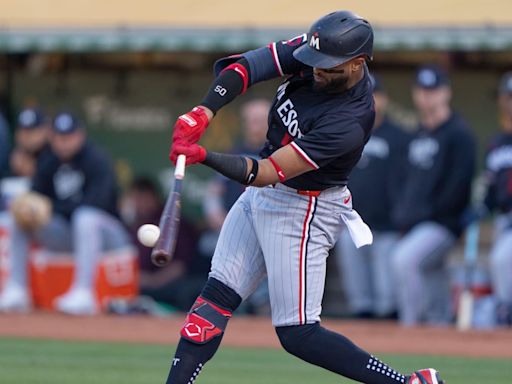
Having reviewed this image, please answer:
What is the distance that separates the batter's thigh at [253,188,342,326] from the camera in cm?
521

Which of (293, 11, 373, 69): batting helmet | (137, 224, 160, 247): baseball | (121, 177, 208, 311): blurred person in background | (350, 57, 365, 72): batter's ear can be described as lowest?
(121, 177, 208, 311): blurred person in background

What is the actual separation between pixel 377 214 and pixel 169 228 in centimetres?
562

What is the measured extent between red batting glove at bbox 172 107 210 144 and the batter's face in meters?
0.52

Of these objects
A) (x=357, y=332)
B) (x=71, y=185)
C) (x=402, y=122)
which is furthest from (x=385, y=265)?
(x=71, y=185)

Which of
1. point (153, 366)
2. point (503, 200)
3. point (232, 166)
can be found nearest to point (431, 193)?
point (503, 200)

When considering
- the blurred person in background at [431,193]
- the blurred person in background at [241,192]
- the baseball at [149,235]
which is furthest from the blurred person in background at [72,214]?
the baseball at [149,235]

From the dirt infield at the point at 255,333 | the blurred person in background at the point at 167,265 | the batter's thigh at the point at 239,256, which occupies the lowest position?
the dirt infield at the point at 255,333

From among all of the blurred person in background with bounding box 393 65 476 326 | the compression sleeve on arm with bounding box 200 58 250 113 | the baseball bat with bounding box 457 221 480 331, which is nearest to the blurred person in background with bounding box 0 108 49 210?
the blurred person in background with bounding box 393 65 476 326

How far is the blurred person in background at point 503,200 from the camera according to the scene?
30.3 feet

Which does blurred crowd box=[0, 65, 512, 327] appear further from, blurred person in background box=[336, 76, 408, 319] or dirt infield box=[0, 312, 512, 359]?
dirt infield box=[0, 312, 512, 359]

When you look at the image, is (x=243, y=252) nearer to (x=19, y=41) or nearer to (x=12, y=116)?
(x=19, y=41)

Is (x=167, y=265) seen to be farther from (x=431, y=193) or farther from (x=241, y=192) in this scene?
(x=431, y=193)

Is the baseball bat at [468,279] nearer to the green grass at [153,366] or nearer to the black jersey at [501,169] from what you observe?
the black jersey at [501,169]

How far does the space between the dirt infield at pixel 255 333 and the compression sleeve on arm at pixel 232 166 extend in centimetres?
328
